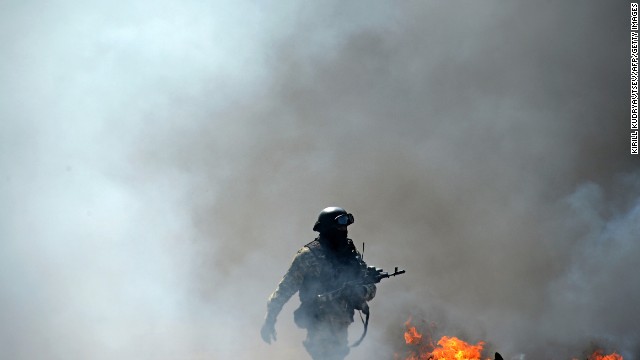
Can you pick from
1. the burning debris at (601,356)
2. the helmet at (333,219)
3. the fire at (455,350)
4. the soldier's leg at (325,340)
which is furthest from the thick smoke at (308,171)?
the helmet at (333,219)

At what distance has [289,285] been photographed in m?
7.12

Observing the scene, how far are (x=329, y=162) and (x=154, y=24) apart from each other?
17.6 feet

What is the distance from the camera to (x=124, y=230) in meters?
14.0

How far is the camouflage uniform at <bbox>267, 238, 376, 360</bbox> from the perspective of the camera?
711cm

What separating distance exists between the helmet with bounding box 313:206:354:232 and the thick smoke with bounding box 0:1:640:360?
19.5ft

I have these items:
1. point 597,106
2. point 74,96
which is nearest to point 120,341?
point 74,96

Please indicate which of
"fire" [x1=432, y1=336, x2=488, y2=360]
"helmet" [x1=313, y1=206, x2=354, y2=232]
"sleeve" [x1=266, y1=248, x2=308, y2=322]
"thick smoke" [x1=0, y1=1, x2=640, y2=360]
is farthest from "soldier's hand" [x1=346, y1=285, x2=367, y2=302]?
"thick smoke" [x1=0, y1=1, x2=640, y2=360]

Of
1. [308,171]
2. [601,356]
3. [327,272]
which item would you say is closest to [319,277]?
[327,272]

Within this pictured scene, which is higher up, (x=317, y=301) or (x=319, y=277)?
(x=319, y=277)

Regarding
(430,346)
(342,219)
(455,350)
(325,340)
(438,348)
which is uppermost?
(430,346)

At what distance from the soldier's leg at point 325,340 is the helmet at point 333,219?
101 centimetres

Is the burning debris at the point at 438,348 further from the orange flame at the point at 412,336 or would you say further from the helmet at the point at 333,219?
the helmet at the point at 333,219

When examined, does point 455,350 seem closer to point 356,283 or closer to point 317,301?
point 356,283

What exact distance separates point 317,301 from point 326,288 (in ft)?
0.59
